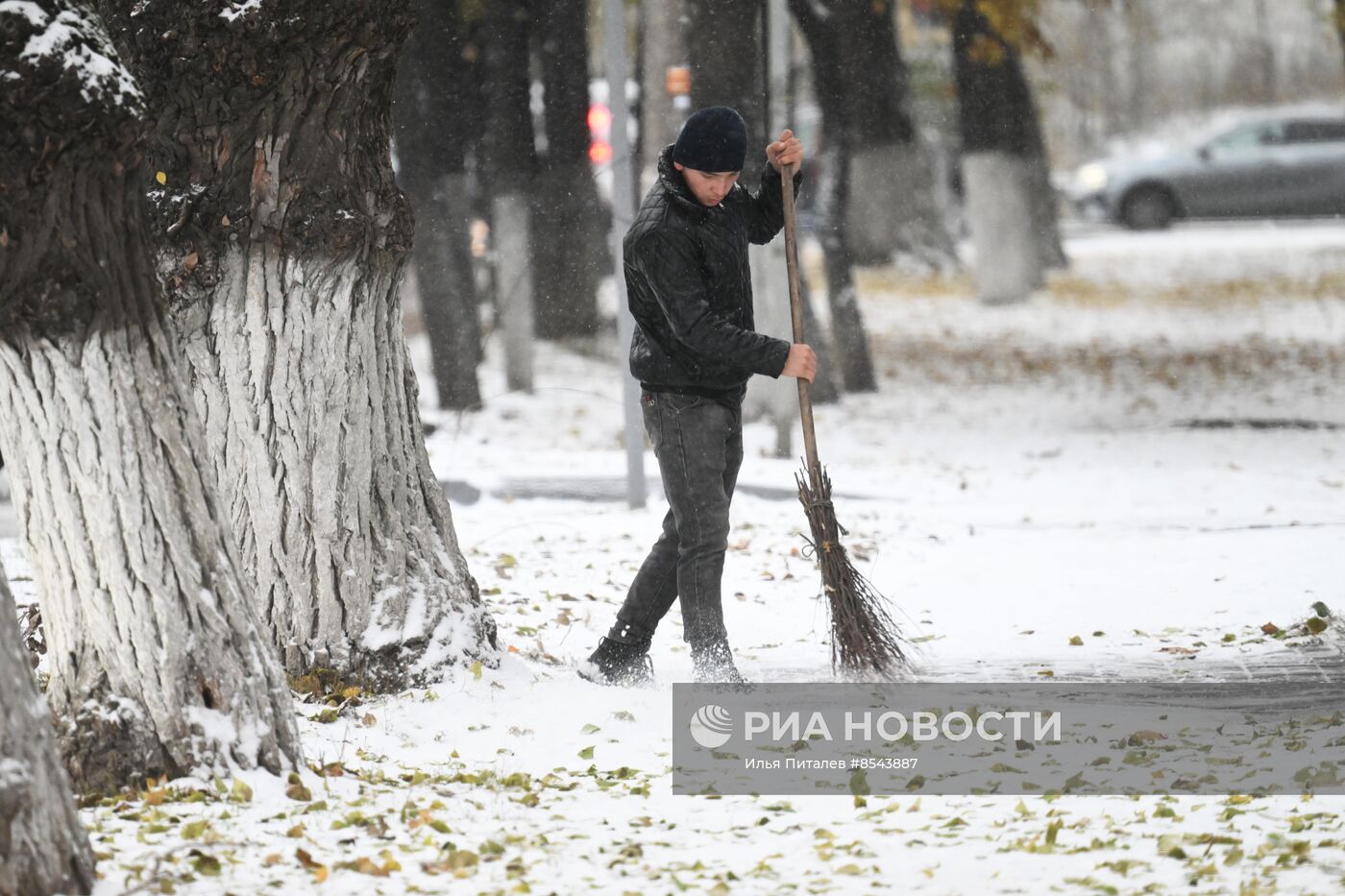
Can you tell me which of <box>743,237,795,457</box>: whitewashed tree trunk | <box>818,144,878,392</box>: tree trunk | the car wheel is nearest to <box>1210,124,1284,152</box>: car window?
the car wheel

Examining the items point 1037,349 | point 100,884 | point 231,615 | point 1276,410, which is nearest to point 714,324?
point 231,615

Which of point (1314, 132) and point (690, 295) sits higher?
point (1314, 132)

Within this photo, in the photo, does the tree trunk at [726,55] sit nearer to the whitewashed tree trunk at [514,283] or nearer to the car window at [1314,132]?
the whitewashed tree trunk at [514,283]

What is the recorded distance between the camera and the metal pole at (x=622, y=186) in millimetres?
8258

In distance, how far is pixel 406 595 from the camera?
5121 mm

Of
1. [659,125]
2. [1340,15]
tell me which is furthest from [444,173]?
[1340,15]

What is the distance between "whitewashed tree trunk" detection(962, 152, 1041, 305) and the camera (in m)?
14.7

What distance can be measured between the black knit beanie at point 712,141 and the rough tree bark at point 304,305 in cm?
90

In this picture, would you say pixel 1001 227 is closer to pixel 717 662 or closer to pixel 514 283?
pixel 514 283

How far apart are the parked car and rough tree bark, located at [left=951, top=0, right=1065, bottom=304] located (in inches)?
76.2

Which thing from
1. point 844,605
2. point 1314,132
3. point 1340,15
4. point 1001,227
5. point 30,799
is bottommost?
point 844,605

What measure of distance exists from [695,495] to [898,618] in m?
1.76

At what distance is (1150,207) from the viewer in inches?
847

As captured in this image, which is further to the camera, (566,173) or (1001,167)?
(1001,167)
